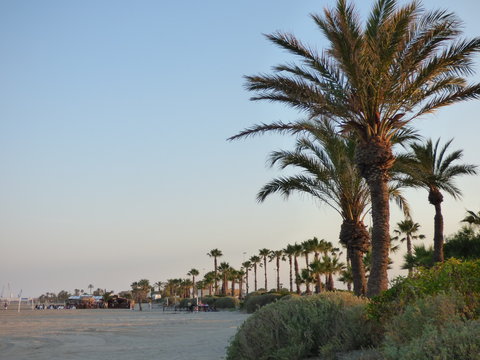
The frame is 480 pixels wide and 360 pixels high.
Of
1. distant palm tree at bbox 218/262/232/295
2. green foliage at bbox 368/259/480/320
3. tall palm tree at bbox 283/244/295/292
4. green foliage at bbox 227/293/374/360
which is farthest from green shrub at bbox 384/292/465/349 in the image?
distant palm tree at bbox 218/262/232/295

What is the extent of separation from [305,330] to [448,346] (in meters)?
3.65

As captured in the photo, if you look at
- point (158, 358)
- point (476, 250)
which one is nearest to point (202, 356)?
point (158, 358)

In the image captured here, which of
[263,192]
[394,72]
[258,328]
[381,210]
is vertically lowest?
[258,328]

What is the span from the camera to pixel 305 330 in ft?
26.1

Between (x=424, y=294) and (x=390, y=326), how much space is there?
769mm

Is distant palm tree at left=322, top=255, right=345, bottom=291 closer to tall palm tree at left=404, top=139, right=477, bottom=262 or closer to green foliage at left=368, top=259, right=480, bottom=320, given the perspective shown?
tall palm tree at left=404, top=139, right=477, bottom=262

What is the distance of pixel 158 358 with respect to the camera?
39.3ft

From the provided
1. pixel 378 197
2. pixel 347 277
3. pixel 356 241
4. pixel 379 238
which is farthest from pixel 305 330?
pixel 347 277

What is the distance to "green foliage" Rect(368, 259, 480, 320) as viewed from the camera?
21.4 ft

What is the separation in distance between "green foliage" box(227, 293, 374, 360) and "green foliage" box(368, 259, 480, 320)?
47 centimetres

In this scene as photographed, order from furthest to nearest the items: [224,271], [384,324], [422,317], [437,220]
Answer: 1. [224,271]
2. [437,220]
3. [384,324]
4. [422,317]

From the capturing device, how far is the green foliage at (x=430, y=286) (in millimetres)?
6508

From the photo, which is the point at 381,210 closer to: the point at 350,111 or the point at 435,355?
the point at 350,111

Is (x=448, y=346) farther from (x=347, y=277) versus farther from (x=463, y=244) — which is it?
(x=347, y=277)
